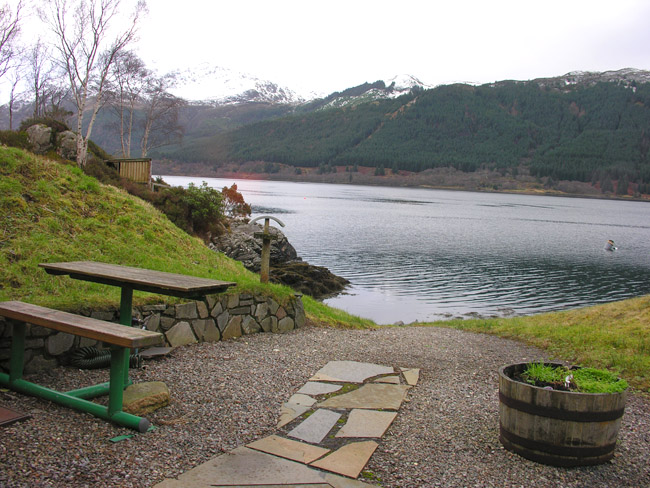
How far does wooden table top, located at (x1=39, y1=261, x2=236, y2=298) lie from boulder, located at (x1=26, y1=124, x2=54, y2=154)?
Result: 1985cm

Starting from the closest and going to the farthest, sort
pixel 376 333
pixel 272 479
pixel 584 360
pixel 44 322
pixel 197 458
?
pixel 272 479 < pixel 197 458 < pixel 44 322 < pixel 584 360 < pixel 376 333

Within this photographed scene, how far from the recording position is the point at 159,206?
2042cm

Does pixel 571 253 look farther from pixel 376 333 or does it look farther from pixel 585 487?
pixel 585 487

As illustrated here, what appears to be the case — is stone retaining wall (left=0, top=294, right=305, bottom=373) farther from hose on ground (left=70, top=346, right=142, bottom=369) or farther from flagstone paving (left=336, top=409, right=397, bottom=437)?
flagstone paving (left=336, top=409, right=397, bottom=437)

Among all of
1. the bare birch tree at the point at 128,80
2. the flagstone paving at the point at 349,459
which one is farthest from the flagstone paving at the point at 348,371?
the bare birch tree at the point at 128,80

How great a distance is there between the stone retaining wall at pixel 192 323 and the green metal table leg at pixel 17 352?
0.49m

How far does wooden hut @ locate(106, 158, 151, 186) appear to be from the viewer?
2338cm

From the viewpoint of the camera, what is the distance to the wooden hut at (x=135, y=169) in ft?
76.7

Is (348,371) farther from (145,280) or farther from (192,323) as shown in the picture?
(145,280)

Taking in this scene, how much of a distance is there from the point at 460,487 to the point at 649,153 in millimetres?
233465

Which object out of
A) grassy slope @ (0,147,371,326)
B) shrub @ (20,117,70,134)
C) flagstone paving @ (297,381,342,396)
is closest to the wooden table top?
grassy slope @ (0,147,371,326)

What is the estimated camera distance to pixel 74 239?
841cm

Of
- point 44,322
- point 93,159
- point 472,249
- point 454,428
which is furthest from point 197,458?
point 472,249

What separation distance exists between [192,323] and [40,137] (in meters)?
20.2
